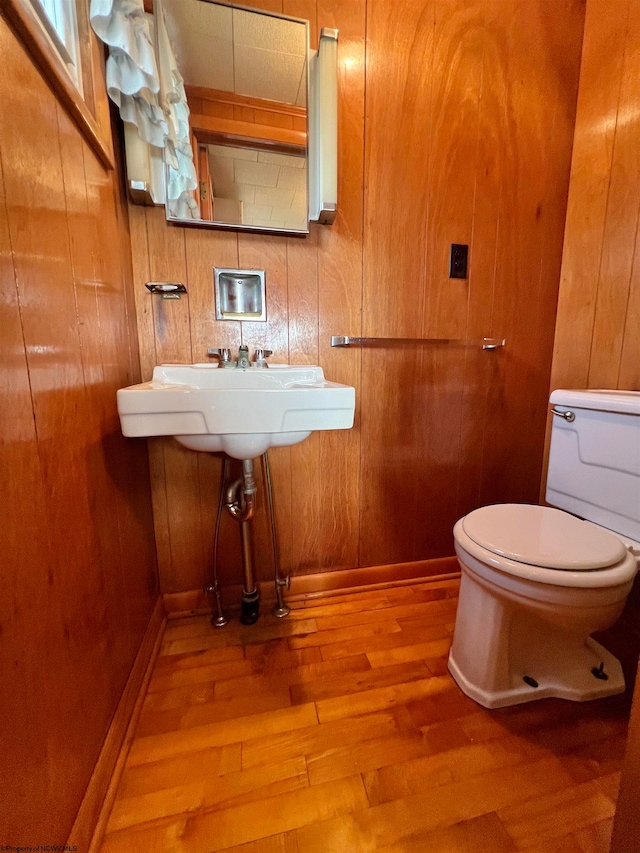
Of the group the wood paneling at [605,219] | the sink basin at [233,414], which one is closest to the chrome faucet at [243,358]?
the sink basin at [233,414]

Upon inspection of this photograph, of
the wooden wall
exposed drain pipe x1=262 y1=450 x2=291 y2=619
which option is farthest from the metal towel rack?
the wooden wall

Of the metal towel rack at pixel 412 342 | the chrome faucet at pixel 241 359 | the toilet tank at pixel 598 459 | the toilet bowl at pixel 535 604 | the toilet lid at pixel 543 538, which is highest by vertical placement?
the metal towel rack at pixel 412 342

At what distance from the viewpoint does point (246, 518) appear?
1066mm

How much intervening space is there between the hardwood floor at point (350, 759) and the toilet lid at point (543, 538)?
0.45 m

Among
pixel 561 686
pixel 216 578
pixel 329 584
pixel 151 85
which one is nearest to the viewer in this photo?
pixel 151 85

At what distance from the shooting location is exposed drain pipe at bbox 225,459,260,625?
104cm

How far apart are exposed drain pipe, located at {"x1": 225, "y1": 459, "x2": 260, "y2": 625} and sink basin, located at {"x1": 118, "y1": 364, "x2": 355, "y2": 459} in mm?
191

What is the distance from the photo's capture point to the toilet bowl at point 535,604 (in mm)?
717

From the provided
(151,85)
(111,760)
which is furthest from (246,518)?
(151,85)

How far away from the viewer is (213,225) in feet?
3.42

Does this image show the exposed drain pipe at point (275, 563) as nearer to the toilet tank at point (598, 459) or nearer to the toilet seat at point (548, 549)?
the toilet seat at point (548, 549)

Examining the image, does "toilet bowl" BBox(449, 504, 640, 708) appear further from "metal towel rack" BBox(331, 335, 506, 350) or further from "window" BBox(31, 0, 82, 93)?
"window" BBox(31, 0, 82, 93)

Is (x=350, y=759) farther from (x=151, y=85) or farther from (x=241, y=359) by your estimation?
(x=151, y=85)

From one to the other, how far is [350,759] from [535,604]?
0.54 m
